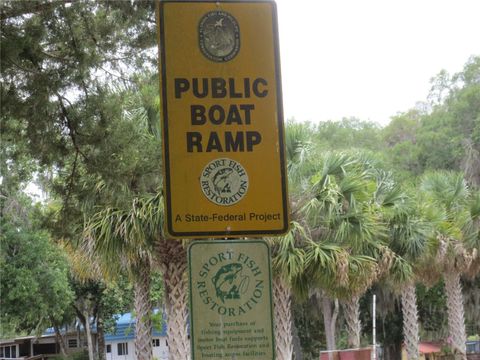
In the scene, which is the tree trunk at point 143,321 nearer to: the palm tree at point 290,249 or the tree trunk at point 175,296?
the tree trunk at point 175,296

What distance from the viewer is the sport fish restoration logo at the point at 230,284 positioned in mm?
2574

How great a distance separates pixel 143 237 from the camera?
13727 mm

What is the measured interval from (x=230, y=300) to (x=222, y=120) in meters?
0.72

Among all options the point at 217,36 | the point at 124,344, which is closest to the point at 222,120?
the point at 217,36

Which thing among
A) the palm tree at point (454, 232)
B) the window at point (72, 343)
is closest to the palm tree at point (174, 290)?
the palm tree at point (454, 232)

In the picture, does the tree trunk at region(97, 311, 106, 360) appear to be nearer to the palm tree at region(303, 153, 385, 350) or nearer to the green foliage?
the green foliage

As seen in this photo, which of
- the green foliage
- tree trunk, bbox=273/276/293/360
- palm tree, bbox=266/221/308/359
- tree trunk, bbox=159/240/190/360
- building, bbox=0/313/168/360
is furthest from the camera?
building, bbox=0/313/168/360

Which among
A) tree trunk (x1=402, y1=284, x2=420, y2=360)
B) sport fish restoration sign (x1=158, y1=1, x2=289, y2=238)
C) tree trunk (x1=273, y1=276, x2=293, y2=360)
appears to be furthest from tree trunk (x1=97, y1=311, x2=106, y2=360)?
sport fish restoration sign (x1=158, y1=1, x2=289, y2=238)

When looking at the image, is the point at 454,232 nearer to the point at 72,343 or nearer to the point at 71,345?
the point at 71,345

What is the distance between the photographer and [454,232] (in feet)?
72.1

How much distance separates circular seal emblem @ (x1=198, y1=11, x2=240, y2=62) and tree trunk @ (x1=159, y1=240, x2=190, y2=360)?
11.2 m

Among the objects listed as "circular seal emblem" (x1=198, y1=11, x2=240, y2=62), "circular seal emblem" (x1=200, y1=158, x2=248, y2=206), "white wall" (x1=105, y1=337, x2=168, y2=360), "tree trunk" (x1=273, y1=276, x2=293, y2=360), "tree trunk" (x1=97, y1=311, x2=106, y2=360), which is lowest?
"white wall" (x1=105, y1=337, x2=168, y2=360)

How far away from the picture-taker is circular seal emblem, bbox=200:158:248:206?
269cm

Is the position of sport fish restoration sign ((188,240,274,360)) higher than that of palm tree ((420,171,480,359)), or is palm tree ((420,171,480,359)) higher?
palm tree ((420,171,480,359))
